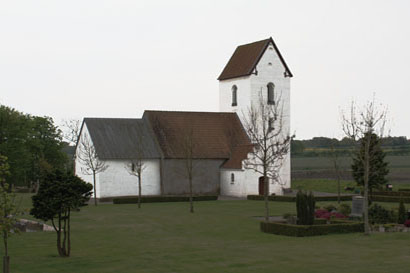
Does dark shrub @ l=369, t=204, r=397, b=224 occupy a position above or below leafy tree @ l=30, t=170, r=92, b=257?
below

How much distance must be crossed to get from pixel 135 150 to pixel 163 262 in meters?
34.4

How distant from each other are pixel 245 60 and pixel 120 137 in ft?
50.8

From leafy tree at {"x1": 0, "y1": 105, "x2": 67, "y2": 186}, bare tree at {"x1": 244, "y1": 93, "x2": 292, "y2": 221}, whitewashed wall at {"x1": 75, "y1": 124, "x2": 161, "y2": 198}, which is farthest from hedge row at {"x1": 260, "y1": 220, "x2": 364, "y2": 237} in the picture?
leafy tree at {"x1": 0, "y1": 105, "x2": 67, "y2": 186}

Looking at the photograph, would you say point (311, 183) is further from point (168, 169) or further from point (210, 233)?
point (210, 233)

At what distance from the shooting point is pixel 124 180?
180ft

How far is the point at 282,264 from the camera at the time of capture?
20.8m

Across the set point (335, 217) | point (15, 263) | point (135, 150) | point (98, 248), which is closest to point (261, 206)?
point (335, 217)

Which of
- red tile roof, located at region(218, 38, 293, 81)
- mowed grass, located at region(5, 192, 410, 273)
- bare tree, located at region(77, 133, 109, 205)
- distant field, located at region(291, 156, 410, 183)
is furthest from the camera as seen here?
distant field, located at region(291, 156, 410, 183)

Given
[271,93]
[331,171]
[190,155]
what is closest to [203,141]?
[271,93]

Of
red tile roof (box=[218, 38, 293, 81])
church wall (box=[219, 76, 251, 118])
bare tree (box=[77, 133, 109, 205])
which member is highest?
red tile roof (box=[218, 38, 293, 81])

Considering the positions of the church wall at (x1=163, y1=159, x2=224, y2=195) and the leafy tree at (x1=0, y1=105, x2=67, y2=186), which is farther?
the leafy tree at (x1=0, y1=105, x2=67, y2=186)

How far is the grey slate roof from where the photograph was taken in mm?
54188

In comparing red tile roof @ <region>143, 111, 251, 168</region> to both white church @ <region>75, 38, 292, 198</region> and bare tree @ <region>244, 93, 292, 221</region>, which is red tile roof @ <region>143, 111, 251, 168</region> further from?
bare tree @ <region>244, 93, 292, 221</region>

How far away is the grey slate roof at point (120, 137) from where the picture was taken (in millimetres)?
54188
